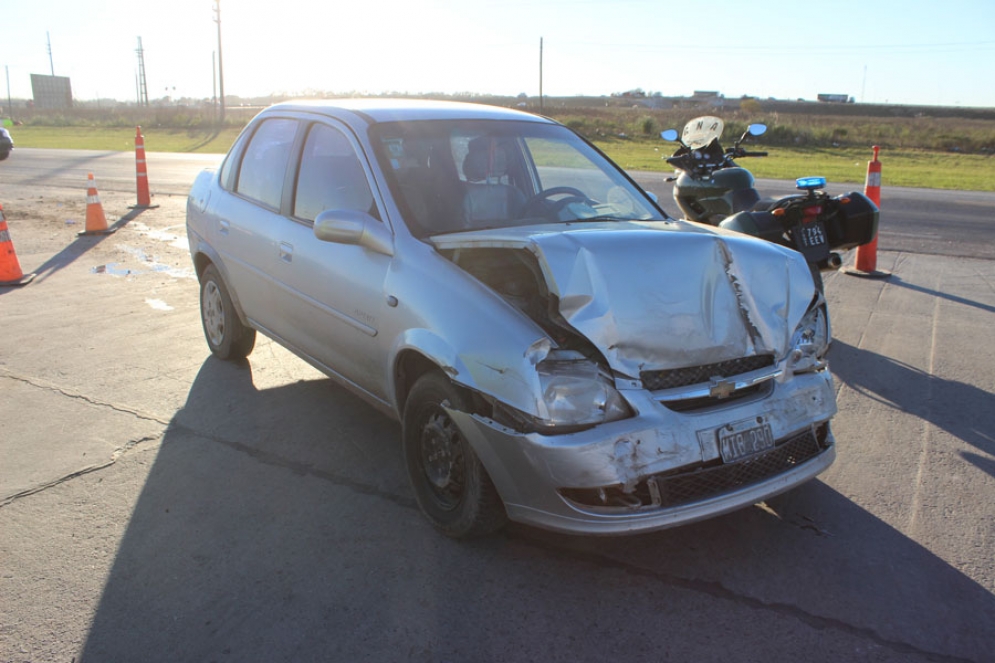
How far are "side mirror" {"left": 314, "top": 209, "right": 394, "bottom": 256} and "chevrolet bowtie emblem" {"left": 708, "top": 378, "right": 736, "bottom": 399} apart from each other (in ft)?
5.14

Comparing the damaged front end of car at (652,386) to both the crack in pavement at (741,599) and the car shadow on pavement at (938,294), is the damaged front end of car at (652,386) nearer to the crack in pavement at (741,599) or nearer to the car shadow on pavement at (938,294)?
the crack in pavement at (741,599)

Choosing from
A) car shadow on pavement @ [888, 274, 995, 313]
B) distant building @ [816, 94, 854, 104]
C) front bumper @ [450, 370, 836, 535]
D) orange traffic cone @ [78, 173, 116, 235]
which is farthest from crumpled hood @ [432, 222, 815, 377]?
distant building @ [816, 94, 854, 104]

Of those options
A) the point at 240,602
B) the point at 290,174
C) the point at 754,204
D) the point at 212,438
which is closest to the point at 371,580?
the point at 240,602

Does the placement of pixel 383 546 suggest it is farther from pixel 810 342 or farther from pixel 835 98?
pixel 835 98

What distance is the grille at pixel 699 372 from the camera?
3139 mm

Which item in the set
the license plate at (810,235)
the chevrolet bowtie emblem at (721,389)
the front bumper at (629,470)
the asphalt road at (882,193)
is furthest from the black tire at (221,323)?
the asphalt road at (882,193)

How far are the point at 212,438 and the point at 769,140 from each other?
34.4 metres

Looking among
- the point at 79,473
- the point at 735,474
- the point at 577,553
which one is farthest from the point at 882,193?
the point at 79,473

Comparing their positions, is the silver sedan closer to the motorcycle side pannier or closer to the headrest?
the headrest

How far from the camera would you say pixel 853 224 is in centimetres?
560

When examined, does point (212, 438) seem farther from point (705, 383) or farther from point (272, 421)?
point (705, 383)

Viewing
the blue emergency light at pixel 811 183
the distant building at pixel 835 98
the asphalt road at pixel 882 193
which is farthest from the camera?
the distant building at pixel 835 98

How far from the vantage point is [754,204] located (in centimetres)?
626

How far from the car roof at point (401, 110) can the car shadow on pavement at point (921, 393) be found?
2.69 m
